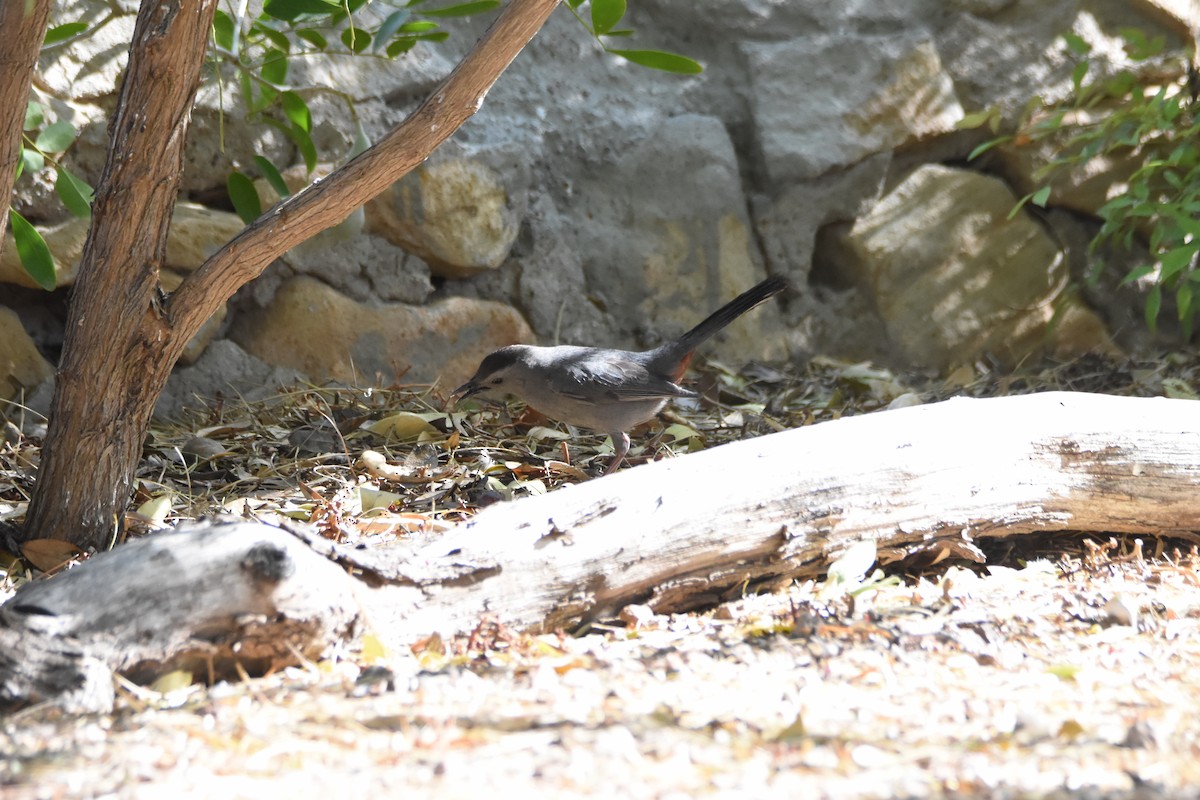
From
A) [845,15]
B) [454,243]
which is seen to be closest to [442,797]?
[454,243]

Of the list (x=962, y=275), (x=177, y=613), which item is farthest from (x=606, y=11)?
(x=962, y=275)

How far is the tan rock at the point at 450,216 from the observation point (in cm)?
489

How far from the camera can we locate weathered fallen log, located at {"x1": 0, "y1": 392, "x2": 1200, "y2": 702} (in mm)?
2205

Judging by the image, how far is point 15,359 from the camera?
425 centimetres

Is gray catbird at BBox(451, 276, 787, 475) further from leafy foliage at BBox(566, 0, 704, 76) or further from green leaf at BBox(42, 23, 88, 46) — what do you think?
green leaf at BBox(42, 23, 88, 46)

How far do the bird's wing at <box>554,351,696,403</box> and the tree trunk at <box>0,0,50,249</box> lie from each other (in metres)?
2.13

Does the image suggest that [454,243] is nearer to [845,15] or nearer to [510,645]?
[845,15]

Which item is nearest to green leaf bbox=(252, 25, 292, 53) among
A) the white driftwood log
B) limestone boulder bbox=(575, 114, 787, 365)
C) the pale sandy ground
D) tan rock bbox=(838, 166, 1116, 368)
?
limestone boulder bbox=(575, 114, 787, 365)

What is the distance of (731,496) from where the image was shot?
283 cm

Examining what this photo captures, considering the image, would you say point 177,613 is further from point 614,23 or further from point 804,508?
point 614,23

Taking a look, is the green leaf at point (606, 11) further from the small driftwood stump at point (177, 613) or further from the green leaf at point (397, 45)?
the small driftwood stump at point (177, 613)

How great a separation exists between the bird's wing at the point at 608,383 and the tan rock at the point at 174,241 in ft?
4.81

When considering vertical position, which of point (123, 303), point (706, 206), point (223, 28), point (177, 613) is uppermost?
point (706, 206)

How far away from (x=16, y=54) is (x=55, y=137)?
1.19 m
